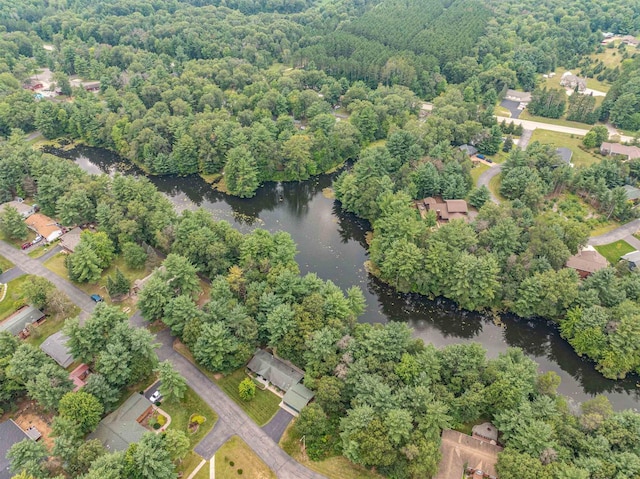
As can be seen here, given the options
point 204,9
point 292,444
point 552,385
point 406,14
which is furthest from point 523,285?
point 204,9

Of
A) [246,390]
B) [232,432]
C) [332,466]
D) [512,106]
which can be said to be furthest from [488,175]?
[232,432]

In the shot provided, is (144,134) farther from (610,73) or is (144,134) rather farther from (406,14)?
(610,73)

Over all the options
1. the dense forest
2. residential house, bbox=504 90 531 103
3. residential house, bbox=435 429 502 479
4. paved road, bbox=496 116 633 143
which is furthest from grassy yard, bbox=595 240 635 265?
residential house, bbox=504 90 531 103

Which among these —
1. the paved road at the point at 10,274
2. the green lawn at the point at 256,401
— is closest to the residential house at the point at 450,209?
the green lawn at the point at 256,401

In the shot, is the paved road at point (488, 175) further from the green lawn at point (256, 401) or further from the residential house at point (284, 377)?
the green lawn at point (256, 401)

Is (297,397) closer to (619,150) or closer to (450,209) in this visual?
(450,209)

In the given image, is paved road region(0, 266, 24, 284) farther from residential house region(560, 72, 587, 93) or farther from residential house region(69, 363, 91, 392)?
residential house region(560, 72, 587, 93)
